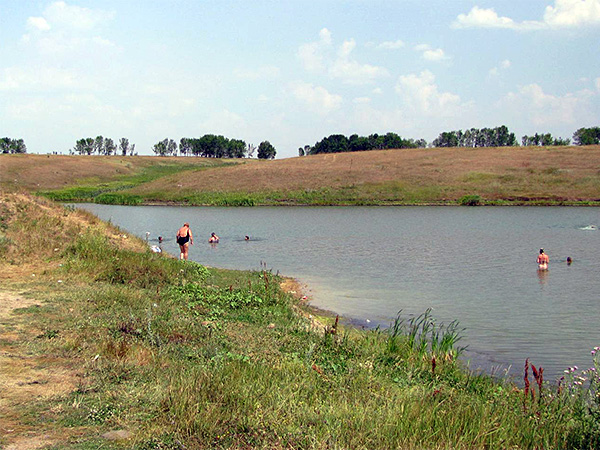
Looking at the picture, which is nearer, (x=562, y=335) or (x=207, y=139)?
(x=562, y=335)

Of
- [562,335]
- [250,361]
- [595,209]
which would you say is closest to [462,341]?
[562,335]

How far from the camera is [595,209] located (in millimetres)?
60562

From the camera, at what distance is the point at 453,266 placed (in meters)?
26.4

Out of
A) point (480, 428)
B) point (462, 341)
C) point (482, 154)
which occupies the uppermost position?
point (482, 154)

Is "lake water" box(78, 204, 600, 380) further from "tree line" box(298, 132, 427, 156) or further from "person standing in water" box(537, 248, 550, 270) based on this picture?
"tree line" box(298, 132, 427, 156)

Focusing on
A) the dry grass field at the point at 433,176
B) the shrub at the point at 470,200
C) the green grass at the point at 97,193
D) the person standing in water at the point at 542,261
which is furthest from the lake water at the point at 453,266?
the green grass at the point at 97,193

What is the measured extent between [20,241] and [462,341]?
44.3 feet

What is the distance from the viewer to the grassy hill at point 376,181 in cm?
7288

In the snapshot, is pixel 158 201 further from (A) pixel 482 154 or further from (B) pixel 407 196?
(A) pixel 482 154

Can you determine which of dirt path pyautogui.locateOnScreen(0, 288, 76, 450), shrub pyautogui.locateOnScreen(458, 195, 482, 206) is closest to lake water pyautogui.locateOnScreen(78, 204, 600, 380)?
dirt path pyautogui.locateOnScreen(0, 288, 76, 450)

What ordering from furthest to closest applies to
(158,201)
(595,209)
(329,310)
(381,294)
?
(158,201) → (595,209) → (381,294) → (329,310)

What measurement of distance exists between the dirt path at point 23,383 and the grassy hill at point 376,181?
209ft

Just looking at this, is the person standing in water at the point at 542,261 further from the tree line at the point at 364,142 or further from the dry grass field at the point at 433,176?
the tree line at the point at 364,142

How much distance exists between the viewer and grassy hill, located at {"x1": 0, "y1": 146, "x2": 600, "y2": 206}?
72875 millimetres
